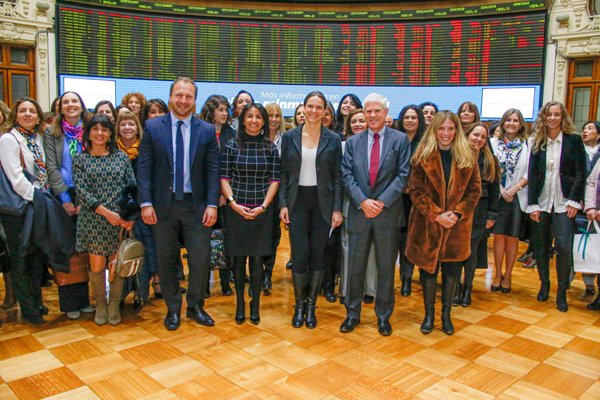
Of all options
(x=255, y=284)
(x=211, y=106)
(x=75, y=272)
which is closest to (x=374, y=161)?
(x=255, y=284)

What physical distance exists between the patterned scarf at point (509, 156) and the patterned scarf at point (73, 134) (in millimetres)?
3477

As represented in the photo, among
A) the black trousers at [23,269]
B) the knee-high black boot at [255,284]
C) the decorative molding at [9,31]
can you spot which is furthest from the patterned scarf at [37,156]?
the decorative molding at [9,31]

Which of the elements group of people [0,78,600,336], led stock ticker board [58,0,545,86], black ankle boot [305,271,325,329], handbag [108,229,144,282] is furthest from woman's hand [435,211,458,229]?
led stock ticker board [58,0,545,86]

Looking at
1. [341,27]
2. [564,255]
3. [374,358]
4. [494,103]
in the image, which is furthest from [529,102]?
[374,358]

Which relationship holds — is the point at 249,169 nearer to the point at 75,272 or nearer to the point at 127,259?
the point at 127,259

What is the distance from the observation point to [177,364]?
267 centimetres

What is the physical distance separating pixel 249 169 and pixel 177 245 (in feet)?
2.36

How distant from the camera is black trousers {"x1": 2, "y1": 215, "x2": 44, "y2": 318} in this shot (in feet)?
10.4

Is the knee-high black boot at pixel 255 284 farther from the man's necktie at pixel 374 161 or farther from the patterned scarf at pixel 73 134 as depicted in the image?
the patterned scarf at pixel 73 134

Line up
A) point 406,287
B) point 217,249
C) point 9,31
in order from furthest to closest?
1. point 9,31
2. point 406,287
3. point 217,249

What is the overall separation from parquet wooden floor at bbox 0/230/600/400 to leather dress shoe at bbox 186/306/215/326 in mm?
58

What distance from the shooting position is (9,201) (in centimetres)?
310

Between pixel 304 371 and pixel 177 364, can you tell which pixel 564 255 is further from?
pixel 177 364

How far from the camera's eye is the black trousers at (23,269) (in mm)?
3176
